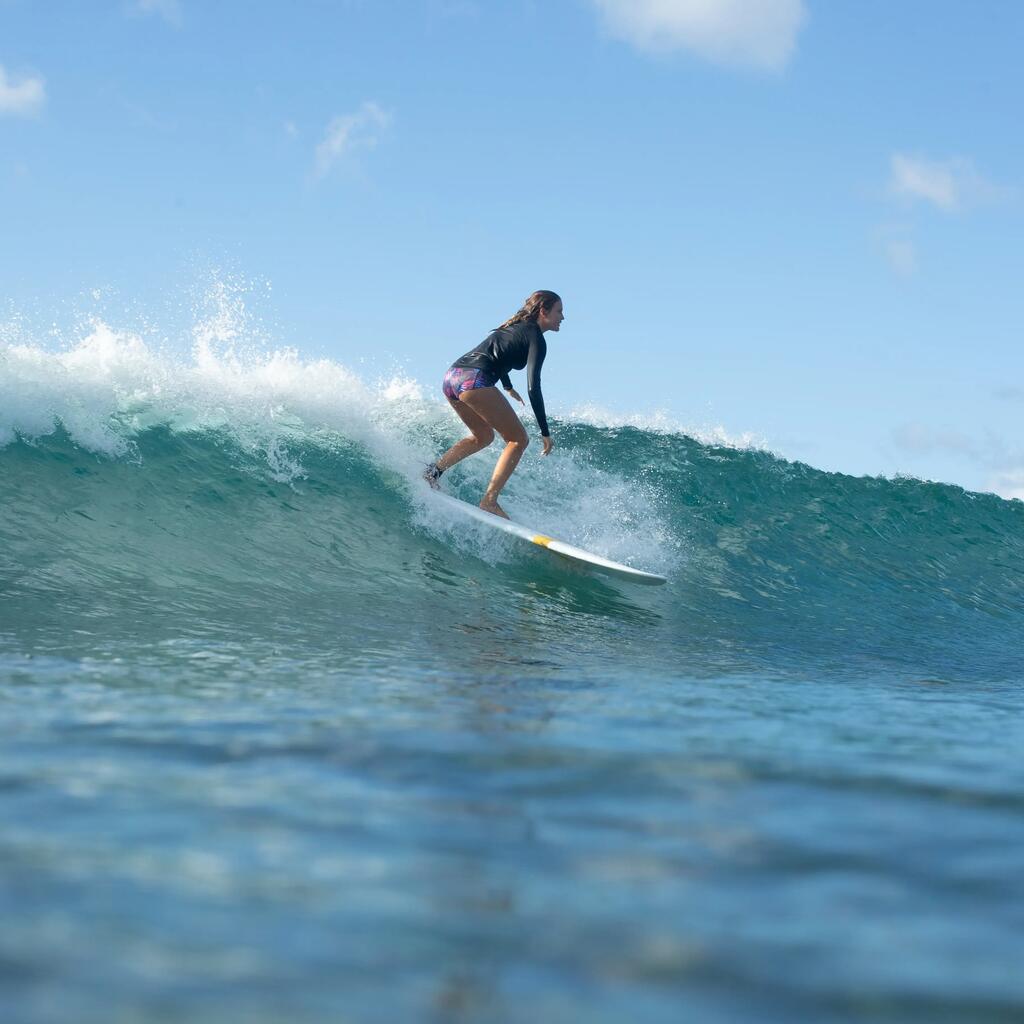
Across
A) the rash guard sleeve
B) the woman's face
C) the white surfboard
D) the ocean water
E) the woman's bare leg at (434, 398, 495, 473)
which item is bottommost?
the ocean water

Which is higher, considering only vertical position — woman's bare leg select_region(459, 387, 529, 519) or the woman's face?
the woman's face

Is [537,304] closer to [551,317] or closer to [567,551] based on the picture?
Answer: [551,317]

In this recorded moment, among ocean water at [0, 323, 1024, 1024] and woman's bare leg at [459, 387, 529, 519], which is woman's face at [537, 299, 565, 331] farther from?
ocean water at [0, 323, 1024, 1024]

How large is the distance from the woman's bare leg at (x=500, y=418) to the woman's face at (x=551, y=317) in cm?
69

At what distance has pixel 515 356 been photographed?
370 inches

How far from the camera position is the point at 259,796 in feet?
9.42

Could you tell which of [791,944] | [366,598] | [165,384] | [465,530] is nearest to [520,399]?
[465,530]

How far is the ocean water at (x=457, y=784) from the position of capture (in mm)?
1840

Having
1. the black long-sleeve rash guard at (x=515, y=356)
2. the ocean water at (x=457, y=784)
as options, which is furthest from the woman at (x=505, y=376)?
the ocean water at (x=457, y=784)

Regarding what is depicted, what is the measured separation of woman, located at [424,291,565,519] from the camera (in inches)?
366

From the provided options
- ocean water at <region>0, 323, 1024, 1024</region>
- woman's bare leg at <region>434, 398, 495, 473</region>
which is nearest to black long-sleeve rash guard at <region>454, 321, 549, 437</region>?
woman's bare leg at <region>434, 398, 495, 473</region>

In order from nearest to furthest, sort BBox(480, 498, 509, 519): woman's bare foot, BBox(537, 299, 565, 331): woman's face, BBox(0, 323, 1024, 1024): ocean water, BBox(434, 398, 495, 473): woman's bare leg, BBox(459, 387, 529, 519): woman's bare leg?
BBox(0, 323, 1024, 1024): ocean water, BBox(537, 299, 565, 331): woman's face, BBox(459, 387, 529, 519): woman's bare leg, BBox(434, 398, 495, 473): woman's bare leg, BBox(480, 498, 509, 519): woman's bare foot

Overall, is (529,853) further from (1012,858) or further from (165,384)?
(165,384)

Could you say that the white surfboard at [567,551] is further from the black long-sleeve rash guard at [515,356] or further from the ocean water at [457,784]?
the black long-sleeve rash guard at [515,356]
